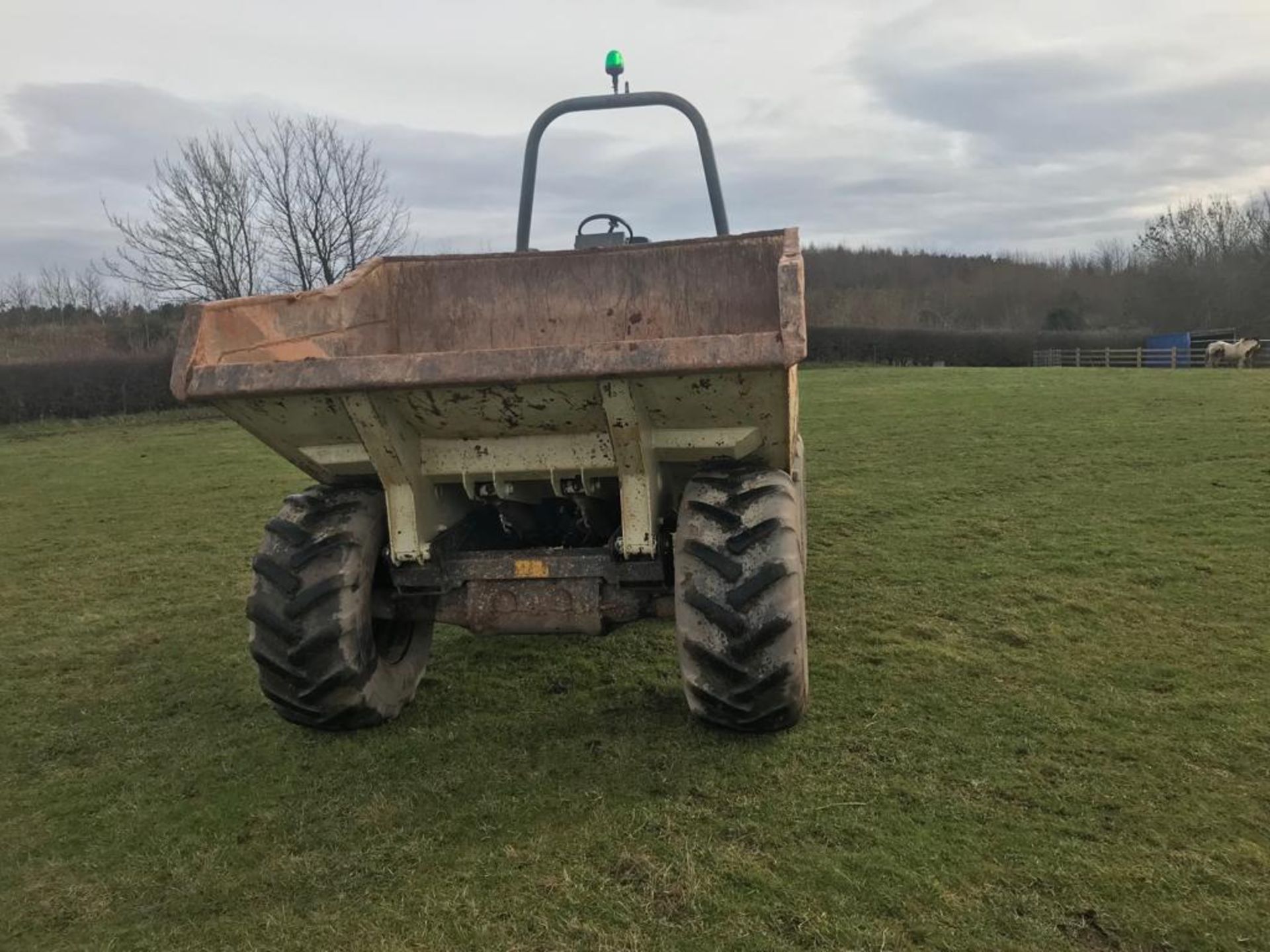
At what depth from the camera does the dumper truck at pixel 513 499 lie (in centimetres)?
296

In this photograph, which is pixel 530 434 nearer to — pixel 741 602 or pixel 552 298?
pixel 741 602

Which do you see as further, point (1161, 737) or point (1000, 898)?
point (1161, 737)

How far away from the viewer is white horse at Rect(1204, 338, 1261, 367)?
27.1 m

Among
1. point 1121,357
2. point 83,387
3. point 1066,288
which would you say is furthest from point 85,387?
point 1066,288

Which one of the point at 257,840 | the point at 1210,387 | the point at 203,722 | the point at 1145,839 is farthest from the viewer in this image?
the point at 1210,387

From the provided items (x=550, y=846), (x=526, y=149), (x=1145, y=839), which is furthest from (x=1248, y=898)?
(x=526, y=149)

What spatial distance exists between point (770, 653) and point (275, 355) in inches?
82.2

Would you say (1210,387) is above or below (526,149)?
below

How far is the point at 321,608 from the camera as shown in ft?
11.1

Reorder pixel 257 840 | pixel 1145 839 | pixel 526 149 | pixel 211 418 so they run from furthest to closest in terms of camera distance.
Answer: pixel 211 418, pixel 526 149, pixel 257 840, pixel 1145 839

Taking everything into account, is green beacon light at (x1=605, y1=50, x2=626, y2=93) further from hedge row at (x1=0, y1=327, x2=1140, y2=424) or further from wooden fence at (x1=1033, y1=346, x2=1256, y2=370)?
wooden fence at (x1=1033, y1=346, x2=1256, y2=370)

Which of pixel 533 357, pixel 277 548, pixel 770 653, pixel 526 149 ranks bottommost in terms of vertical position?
pixel 770 653

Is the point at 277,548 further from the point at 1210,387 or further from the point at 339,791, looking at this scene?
the point at 1210,387

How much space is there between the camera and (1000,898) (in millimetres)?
2541
